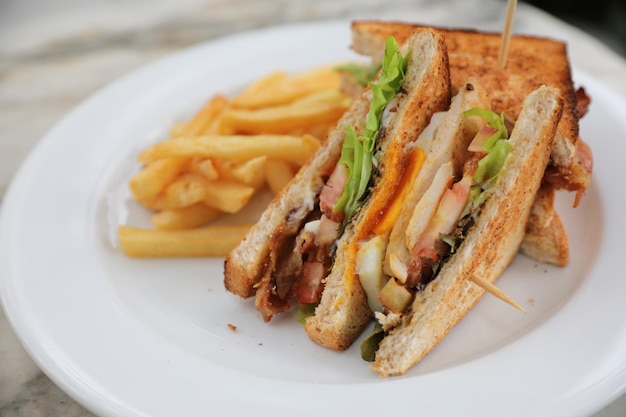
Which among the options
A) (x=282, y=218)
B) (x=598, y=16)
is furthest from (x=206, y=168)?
(x=598, y=16)

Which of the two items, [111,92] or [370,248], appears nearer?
[370,248]

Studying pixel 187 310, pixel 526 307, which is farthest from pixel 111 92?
pixel 526 307

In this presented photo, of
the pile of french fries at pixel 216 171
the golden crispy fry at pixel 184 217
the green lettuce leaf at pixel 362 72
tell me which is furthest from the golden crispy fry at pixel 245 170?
the green lettuce leaf at pixel 362 72

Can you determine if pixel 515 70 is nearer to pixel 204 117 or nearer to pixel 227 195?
pixel 227 195

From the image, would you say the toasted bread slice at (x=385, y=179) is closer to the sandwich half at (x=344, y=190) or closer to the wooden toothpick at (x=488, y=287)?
the sandwich half at (x=344, y=190)

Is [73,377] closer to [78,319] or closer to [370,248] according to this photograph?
[78,319]
